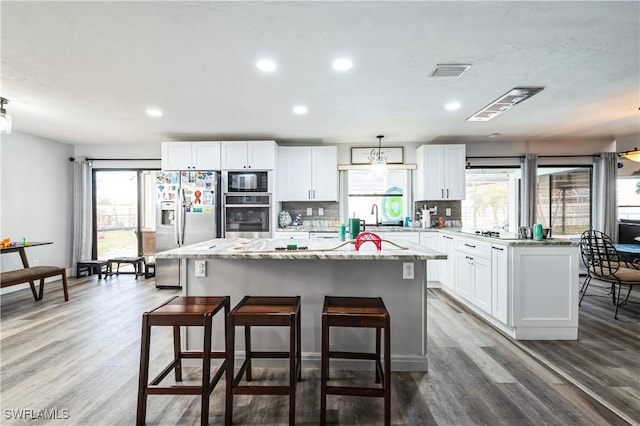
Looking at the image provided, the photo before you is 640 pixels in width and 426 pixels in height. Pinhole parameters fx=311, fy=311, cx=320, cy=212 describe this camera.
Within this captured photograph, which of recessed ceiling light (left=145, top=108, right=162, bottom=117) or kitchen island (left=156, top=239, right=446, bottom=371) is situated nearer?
kitchen island (left=156, top=239, right=446, bottom=371)

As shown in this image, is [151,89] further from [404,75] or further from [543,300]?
[543,300]

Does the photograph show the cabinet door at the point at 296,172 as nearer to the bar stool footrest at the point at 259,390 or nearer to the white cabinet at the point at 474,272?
the white cabinet at the point at 474,272

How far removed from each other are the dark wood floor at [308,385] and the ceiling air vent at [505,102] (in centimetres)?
246

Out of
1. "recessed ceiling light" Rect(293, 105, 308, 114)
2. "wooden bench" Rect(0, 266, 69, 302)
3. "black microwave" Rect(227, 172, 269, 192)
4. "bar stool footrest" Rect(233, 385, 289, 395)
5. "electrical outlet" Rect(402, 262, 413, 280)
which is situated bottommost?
"bar stool footrest" Rect(233, 385, 289, 395)

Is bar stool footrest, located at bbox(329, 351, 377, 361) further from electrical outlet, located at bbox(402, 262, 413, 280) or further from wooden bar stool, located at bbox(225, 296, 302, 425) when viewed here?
electrical outlet, located at bbox(402, 262, 413, 280)

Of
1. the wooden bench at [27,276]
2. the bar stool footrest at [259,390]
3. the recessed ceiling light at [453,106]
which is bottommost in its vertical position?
the bar stool footrest at [259,390]

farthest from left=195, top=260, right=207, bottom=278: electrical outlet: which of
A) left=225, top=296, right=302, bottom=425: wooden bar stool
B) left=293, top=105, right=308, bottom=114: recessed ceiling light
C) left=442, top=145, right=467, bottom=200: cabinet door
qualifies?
left=442, top=145, right=467, bottom=200: cabinet door

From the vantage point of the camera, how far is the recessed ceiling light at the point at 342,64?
8.30ft

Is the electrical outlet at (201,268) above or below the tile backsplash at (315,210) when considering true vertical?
below

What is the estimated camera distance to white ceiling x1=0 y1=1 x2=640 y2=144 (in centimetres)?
194

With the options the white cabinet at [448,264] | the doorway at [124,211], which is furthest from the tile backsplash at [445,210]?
the doorway at [124,211]

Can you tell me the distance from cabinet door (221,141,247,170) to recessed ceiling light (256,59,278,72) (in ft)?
8.27

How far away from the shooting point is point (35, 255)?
16.9 ft

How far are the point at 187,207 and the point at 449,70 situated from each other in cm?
417
